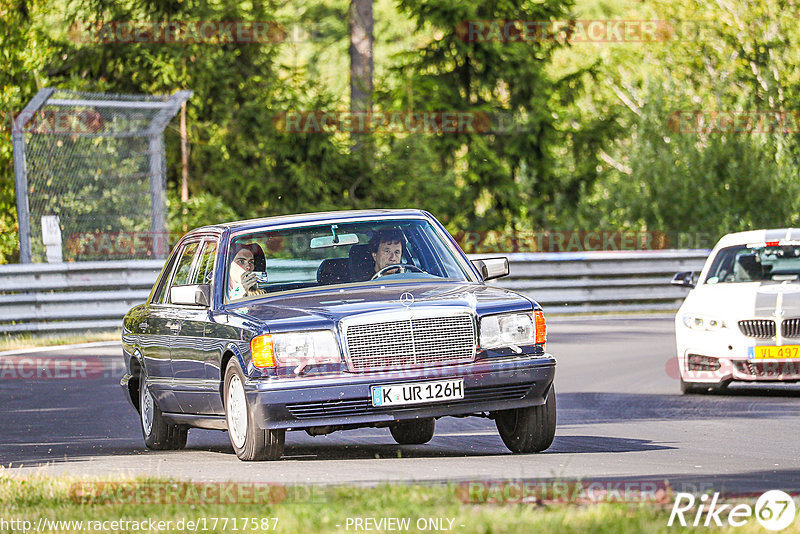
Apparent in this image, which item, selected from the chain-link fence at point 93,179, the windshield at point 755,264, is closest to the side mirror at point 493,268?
the windshield at point 755,264

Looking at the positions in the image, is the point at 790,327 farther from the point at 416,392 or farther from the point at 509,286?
the point at 509,286

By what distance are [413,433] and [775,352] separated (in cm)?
463

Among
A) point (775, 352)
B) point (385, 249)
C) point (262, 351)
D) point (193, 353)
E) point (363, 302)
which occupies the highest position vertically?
point (385, 249)

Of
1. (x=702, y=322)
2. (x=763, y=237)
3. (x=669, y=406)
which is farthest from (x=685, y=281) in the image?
(x=669, y=406)

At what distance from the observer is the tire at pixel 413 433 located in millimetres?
11039

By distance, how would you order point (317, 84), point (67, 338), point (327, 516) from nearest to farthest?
point (327, 516) < point (67, 338) < point (317, 84)

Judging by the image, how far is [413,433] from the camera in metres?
11.1

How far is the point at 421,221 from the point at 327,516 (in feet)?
15.1

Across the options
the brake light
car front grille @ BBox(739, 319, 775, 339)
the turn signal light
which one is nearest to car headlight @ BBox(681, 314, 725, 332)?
car front grille @ BBox(739, 319, 775, 339)

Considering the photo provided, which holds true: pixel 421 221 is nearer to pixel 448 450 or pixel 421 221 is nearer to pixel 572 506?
pixel 448 450

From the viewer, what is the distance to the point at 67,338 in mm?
21562

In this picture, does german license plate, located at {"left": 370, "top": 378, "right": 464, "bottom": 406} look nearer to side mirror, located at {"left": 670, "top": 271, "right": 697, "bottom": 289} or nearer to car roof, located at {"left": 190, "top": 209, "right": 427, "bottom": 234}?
car roof, located at {"left": 190, "top": 209, "right": 427, "bottom": 234}

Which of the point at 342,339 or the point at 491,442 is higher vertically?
the point at 342,339

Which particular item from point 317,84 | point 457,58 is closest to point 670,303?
point 317,84
